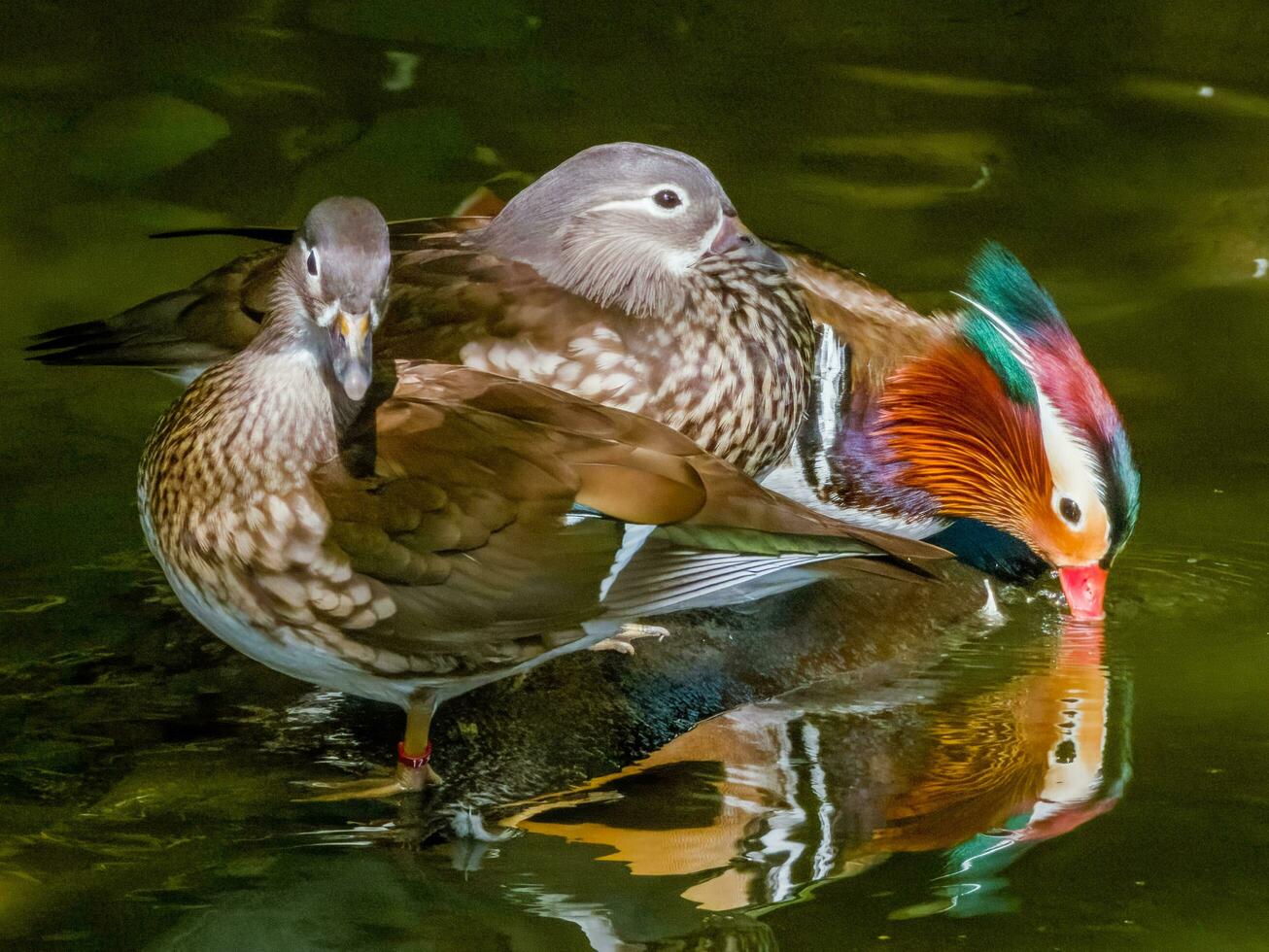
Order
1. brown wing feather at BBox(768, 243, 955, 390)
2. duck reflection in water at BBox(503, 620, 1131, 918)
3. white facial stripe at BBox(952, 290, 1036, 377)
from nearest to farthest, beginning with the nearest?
duck reflection in water at BBox(503, 620, 1131, 918) < white facial stripe at BBox(952, 290, 1036, 377) < brown wing feather at BBox(768, 243, 955, 390)

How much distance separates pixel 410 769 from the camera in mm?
2783

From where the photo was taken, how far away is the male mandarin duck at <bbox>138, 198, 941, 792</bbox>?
263 centimetres

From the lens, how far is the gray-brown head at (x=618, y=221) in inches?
130

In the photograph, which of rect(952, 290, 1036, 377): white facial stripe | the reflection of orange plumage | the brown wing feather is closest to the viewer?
the reflection of orange plumage

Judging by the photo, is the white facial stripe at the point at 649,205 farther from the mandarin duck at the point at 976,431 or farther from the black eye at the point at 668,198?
the mandarin duck at the point at 976,431

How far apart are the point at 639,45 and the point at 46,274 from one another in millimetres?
1823

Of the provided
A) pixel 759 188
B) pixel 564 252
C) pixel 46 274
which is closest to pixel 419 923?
pixel 564 252

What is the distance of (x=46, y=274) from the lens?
4.41 metres

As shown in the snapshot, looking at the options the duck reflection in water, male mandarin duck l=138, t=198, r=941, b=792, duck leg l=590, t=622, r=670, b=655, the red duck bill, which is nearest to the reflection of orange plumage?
the duck reflection in water

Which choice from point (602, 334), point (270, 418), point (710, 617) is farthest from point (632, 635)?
point (270, 418)

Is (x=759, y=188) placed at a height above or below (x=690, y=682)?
above

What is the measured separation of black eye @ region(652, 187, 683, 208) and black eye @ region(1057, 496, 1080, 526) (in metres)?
1.04

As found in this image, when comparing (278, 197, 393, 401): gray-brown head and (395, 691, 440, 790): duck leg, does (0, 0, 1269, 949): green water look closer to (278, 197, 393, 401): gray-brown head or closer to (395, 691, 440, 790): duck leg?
(395, 691, 440, 790): duck leg

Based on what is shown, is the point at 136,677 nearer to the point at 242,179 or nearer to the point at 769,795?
the point at 769,795
